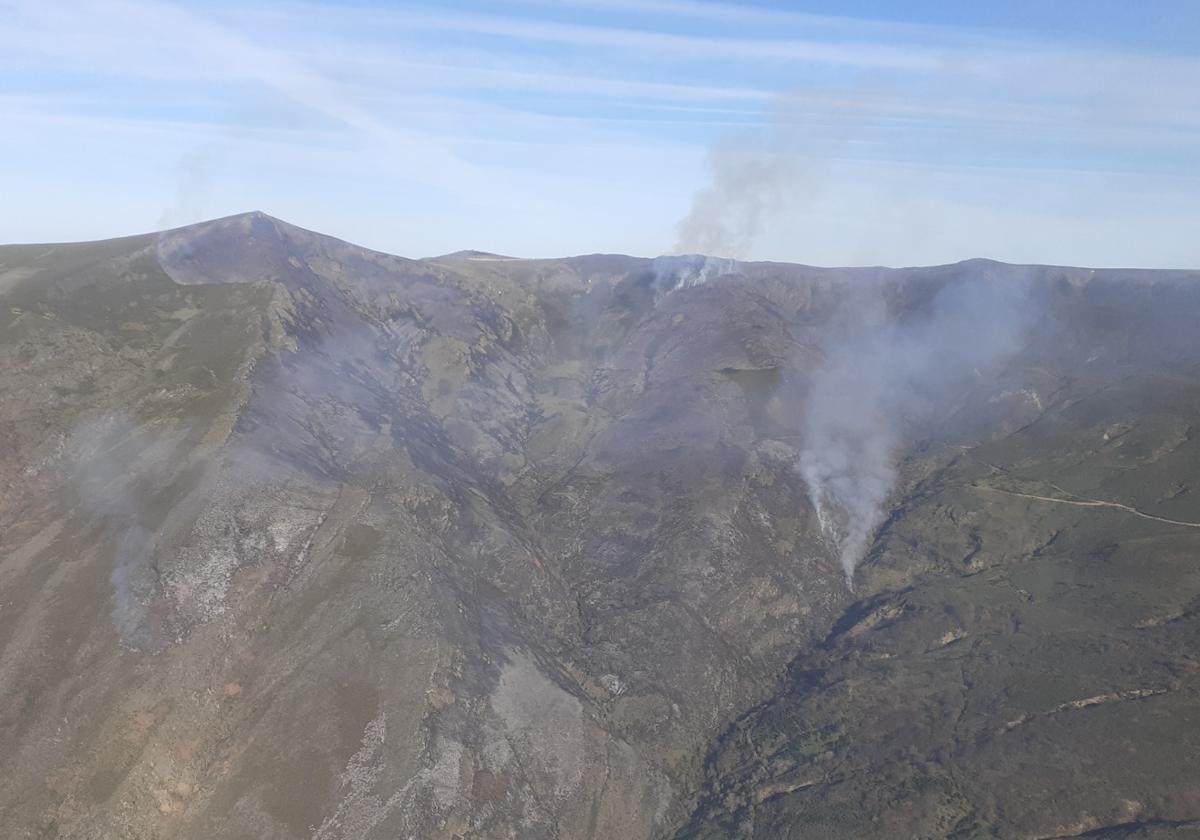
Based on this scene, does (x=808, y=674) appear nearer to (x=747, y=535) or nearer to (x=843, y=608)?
(x=843, y=608)

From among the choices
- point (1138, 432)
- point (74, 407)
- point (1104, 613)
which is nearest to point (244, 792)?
point (74, 407)

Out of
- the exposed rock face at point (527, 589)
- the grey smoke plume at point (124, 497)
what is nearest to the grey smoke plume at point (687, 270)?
the exposed rock face at point (527, 589)

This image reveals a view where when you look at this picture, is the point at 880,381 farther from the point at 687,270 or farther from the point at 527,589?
the point at 527,589

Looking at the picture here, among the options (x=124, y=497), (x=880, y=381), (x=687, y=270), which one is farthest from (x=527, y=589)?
(x=687, y=270)

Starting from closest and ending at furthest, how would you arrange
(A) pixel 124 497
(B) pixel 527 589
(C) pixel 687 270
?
(A) pixel 124 497, (B) pixel 527 589, (C) pixel 687 270

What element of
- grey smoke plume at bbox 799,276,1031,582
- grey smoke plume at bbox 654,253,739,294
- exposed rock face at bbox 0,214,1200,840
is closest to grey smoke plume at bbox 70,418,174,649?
exposed rock face at bbox 0,214,1200,840

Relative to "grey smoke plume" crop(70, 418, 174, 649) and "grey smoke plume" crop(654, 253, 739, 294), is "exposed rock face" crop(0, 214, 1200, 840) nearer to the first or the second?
"grey smoke plume" crop(70, 418, 174, 649)

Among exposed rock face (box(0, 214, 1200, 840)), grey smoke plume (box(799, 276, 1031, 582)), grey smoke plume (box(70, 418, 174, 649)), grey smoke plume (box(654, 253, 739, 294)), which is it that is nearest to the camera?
exposed rock face (box(0, 214, 1200, 840))
